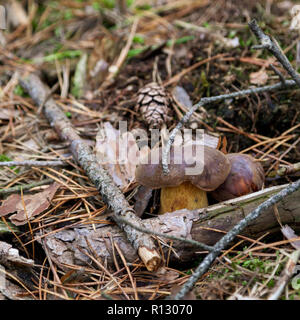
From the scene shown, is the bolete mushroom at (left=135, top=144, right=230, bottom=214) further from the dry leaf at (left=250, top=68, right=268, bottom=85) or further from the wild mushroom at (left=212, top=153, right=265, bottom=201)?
the dry leaf at (left=250, top=68, right=268, bottom=85)

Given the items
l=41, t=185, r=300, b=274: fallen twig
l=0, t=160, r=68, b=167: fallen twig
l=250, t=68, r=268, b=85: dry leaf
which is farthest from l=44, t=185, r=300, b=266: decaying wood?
l=250, t=68, r=268, b=85: dry leaf

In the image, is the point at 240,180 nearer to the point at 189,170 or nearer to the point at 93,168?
the point at 189,170

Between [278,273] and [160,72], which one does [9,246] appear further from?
[160,72]

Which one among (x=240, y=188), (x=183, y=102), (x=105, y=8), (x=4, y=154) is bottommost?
(x=4, y=154)

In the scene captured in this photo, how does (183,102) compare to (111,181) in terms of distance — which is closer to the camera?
(111,181)

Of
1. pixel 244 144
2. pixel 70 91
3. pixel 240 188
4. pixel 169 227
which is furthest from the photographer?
pixel 70 91

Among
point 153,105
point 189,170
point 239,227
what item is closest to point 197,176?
point 189,170
